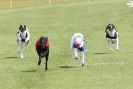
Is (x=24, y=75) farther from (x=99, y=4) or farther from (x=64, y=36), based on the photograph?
(x=99, y=4)

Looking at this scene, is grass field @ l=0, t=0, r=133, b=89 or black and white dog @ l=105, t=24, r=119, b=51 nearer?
grass field @ l=0, t=0, r=133, b=89

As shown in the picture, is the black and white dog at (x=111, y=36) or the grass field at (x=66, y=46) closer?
the grass field at (x=66, y=46)

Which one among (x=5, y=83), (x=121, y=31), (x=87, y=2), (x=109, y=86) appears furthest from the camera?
(x=87, y=2)

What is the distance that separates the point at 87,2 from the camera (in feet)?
214

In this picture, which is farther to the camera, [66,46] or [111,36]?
[66,46]

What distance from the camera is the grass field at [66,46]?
20672 millimetres

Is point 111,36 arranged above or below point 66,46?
above

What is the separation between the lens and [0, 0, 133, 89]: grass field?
67.8 feet

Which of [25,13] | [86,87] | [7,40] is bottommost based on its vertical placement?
[86,87]

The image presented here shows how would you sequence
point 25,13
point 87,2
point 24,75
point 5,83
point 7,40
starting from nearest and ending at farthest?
point 5,83 → point 24,75 → point 7,40 → point 25,13 → point 87,2

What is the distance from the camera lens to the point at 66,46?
3544 centimetres

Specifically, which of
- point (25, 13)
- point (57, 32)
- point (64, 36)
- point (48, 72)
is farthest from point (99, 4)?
point (48, 72)

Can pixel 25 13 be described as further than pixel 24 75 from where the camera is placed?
Yes

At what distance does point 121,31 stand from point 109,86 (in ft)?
90.2
